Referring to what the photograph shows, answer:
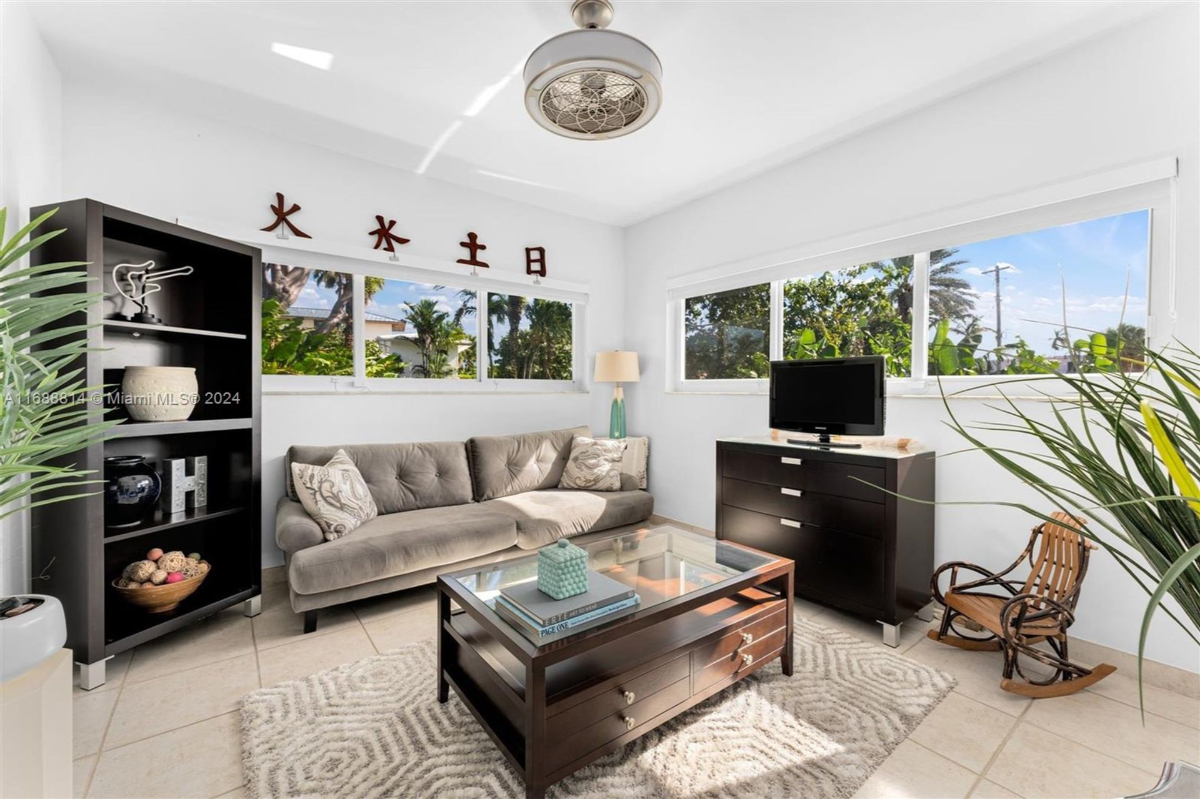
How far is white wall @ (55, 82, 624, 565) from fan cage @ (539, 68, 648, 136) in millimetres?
1680

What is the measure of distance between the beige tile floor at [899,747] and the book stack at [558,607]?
2.93 feet

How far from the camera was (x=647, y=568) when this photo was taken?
2207 mm

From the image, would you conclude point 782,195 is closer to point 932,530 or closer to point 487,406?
point 932,530

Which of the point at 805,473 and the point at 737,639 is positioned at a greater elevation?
the point at 805,473

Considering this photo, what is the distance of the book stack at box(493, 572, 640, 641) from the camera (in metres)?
1.61

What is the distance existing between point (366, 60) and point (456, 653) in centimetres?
251

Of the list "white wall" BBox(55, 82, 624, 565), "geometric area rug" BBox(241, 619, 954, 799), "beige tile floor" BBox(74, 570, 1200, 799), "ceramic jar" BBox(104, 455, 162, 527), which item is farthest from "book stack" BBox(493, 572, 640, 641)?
"white wall" BBox(55, 82, 624, 565)

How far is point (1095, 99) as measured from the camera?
2297mm

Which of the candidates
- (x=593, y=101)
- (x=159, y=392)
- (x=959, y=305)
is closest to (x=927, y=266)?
(x=959, y=305)

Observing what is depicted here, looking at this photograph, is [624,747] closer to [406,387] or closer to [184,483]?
[184,483]

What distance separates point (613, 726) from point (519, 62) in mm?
2627

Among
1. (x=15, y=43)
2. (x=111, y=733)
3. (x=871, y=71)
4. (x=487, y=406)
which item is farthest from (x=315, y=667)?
(x=871, y=71)

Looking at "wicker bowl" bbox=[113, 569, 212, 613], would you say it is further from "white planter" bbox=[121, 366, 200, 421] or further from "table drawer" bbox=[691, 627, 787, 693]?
"table drawer" bbox=[691, 627, 787, 693]

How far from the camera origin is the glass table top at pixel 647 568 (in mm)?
1873
